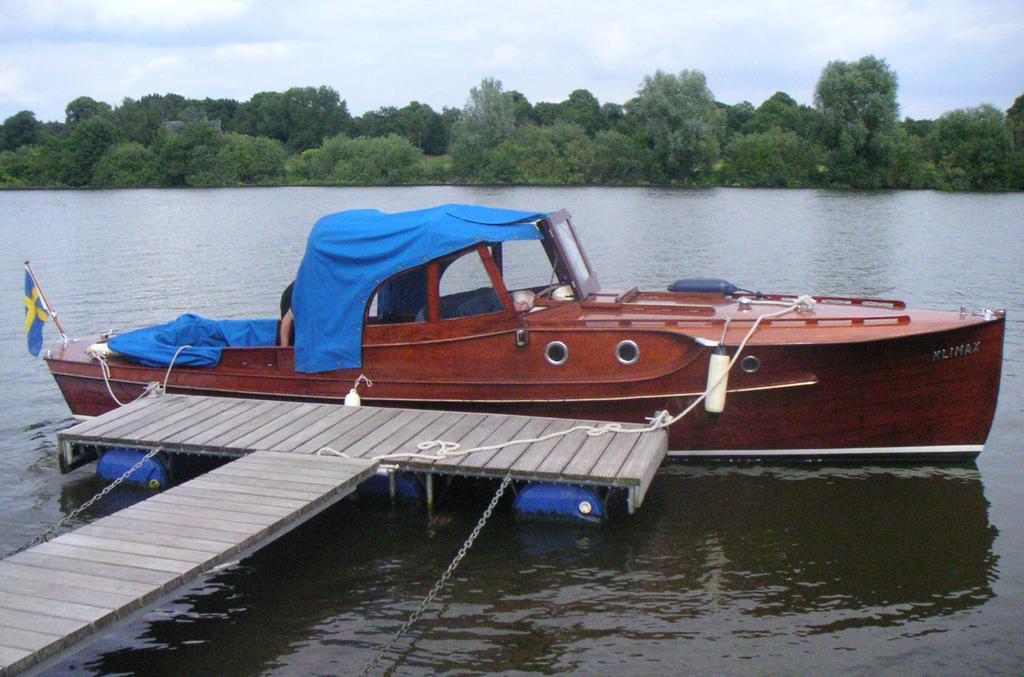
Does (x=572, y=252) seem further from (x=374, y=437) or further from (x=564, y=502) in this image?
(x=564, y=502)

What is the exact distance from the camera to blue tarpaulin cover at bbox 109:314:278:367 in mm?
11703

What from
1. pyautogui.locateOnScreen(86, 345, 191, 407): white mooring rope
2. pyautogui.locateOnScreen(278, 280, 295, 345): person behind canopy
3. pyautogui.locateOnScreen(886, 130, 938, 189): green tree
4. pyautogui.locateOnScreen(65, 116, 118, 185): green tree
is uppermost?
pyautogui.locateOnScreen(65, 116, 118, 185): green tree

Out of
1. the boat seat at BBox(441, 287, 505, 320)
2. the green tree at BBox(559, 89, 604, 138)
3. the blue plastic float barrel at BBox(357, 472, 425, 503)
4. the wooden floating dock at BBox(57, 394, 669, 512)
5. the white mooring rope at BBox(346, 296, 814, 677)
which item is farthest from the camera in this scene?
the green tree at BBox(559, 89, 604, 138)

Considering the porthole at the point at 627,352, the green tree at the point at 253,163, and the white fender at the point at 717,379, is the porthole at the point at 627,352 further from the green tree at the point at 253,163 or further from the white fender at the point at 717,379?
the green tree at the point at 253,163

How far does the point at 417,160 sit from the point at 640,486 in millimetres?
63990

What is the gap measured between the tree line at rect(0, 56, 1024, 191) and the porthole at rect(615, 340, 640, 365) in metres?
55.0

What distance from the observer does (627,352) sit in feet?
33.8

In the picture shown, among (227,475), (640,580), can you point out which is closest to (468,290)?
(227,475)

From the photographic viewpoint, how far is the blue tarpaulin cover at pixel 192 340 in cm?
1170

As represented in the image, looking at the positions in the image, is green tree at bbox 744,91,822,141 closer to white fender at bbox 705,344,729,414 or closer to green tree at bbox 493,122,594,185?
green tree at bbox 493,122,594,185

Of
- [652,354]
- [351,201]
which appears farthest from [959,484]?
[351,201]

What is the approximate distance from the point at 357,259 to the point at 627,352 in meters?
3.21

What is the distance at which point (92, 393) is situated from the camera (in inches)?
473

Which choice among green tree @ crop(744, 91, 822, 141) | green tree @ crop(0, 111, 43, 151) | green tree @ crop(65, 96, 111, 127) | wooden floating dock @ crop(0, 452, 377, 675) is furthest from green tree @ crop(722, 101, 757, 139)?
wooden floating dock @ crop(0, 452, 377, 675)
